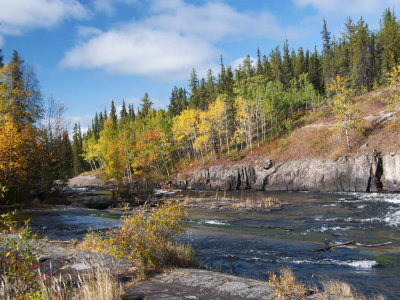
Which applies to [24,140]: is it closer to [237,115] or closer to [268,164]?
[268,164]

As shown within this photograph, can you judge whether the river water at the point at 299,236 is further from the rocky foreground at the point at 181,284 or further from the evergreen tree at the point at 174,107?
the evergreen tree at the point at 174,107

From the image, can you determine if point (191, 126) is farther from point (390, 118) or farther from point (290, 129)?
point (390, 118)

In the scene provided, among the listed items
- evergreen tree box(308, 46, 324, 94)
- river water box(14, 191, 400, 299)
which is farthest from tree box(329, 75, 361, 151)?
evergreen tree box(308, 46, 324, 94)

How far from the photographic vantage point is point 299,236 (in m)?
13.3

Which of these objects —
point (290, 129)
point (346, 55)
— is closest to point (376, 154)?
point (290, 129)

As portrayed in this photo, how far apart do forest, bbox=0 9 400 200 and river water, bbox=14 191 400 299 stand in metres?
7.03

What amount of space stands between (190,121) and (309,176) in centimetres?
2740

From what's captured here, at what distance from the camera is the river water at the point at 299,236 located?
841 cm

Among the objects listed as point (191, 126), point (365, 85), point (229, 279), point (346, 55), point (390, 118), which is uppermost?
point (346, 55)

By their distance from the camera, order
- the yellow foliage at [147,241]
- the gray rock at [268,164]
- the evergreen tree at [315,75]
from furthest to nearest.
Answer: the evergreen tree at [315,75]
the gray rock at [268,164]
the yellow foliage at [147,241]

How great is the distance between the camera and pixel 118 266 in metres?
6.83

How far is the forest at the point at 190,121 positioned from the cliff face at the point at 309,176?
6322mm


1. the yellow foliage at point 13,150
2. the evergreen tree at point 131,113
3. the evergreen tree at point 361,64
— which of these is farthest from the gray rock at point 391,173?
the evergreen tree at point 131,113

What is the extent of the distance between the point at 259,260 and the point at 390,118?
35.4m
